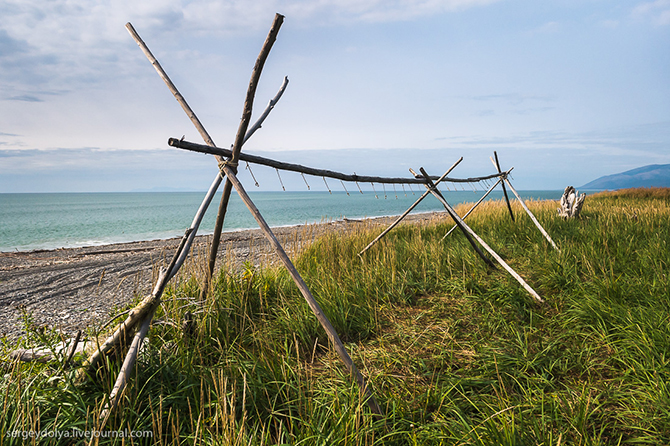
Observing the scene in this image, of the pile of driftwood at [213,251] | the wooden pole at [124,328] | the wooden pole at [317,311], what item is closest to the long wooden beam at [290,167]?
the pile of driftwood at [213,251]

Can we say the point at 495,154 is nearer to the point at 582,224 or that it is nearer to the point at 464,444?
the point at 582,224

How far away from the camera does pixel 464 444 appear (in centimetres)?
186

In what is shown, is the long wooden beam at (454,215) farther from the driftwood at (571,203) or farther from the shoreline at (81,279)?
the driftwood at (571,203)

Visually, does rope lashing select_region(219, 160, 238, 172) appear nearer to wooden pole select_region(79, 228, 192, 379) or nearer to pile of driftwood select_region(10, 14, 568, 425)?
pile of driftwood select_region(10, 14, 568, 425)

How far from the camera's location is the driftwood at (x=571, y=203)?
30.3 ft

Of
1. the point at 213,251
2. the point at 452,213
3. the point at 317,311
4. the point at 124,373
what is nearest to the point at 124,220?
the point at 213,251

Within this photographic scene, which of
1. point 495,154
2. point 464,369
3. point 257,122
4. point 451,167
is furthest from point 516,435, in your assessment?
point 495,154

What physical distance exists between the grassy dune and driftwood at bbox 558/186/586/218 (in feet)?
13.0

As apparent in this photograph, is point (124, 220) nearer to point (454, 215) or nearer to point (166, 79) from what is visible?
point (166, 79)

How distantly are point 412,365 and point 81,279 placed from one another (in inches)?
375

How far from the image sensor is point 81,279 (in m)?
8.83

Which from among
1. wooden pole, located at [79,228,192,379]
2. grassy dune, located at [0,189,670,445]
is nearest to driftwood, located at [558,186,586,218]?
grassy dune, located at [0,189,670,445]

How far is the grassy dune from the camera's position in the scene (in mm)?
2084

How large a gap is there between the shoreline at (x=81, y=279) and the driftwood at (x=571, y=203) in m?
5.61
